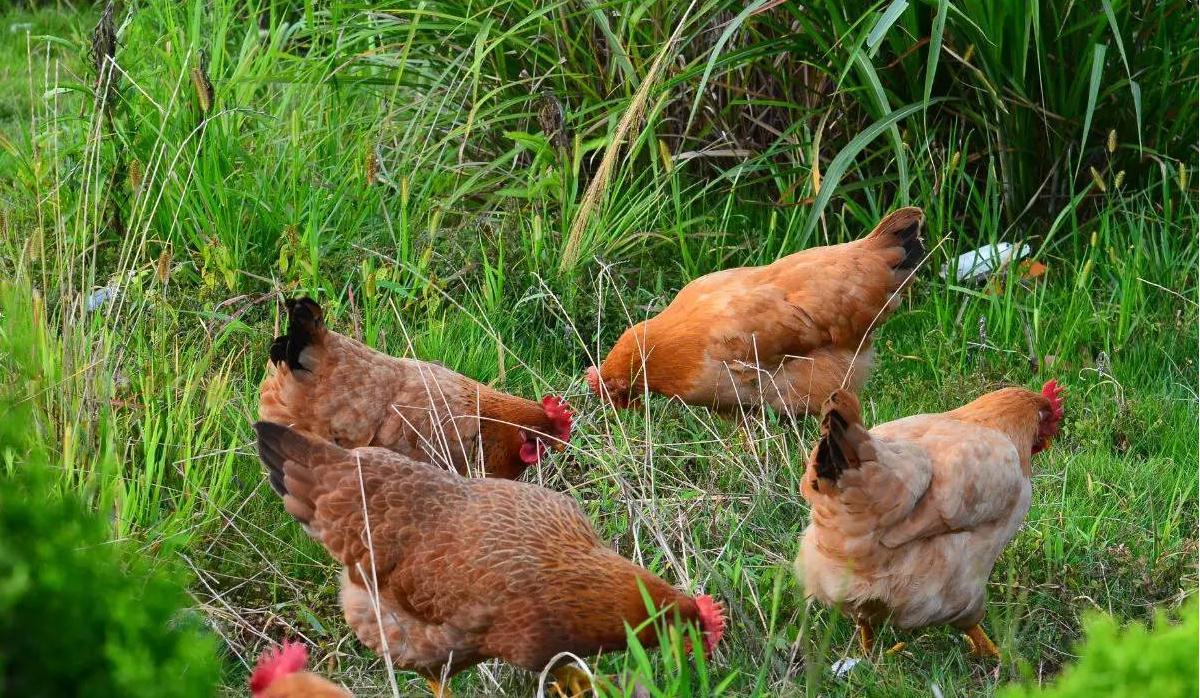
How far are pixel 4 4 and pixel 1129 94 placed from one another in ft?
26.2

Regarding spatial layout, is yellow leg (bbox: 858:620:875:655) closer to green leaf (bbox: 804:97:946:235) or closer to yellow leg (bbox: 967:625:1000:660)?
yellow leg (bbox: 967:625:1000:660)

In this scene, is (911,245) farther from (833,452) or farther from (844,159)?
(833,452)

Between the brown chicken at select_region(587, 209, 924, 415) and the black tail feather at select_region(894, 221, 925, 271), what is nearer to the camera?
the brown chicken at select_region(587, 209, 924, 415)

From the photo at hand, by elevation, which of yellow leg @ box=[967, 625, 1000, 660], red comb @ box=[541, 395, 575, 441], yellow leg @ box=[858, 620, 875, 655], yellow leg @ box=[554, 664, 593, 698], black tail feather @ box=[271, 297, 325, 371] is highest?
black tail feather @ box=[271, 297, 325, 371]

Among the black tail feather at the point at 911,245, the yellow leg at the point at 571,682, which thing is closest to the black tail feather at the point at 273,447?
the yellow leg at the point at 571,682

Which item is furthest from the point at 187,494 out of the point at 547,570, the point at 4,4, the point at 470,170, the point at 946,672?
the point at 4,4

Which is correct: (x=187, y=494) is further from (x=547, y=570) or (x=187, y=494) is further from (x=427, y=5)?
(x=427, y=5)

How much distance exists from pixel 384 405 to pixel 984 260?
2610 millimetres

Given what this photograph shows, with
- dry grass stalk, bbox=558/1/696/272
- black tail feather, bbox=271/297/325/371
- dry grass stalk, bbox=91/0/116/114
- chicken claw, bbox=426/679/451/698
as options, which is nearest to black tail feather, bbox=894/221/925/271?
dry grass stalk, bbox=558/1/696/272

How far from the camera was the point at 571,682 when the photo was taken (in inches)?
117

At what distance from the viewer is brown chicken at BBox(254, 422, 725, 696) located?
8.92 feet

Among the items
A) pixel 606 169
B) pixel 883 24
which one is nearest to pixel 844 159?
pixel 883 24

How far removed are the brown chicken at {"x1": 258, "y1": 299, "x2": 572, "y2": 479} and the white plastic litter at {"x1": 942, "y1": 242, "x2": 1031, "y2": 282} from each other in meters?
2.05

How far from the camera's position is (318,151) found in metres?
5.15
